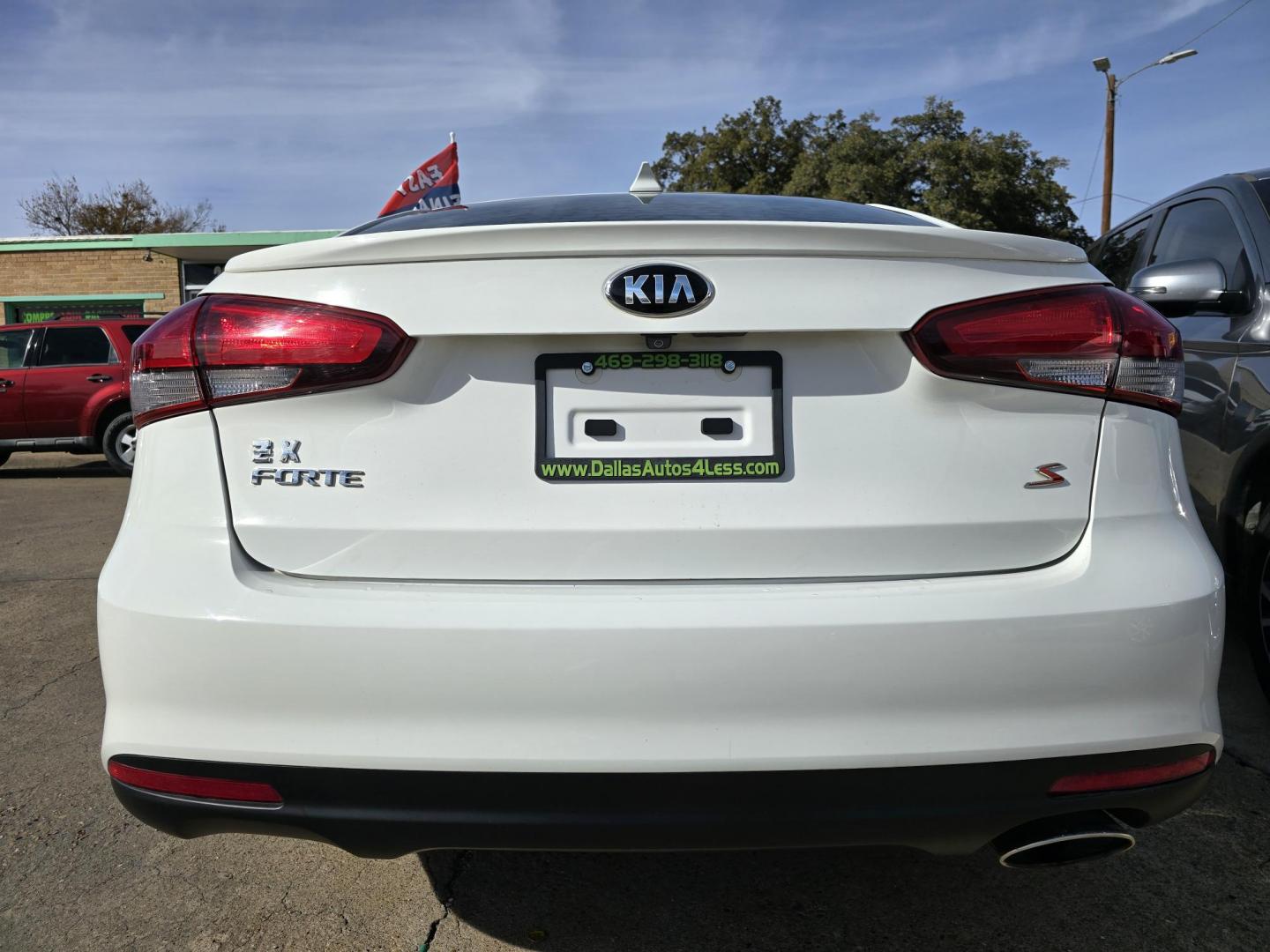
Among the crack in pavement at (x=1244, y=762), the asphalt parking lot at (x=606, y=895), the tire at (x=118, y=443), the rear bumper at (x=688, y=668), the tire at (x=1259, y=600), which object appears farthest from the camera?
the tire at (x=118, y=443)

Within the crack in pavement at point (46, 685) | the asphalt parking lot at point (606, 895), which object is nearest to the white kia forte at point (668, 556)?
the asphalt parking lot at point (606, 895)

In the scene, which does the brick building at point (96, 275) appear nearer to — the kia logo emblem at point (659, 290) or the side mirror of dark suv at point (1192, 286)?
the side mirror of dark suv at point (1192, 286)

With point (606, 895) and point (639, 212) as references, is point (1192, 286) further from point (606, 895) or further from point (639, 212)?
point (606, 895)

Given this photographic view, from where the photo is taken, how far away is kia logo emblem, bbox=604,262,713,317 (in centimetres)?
153

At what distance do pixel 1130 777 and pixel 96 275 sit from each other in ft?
91.3

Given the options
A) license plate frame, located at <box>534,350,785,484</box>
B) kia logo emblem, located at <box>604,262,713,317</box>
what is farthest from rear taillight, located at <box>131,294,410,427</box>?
kia logo emblem, located at <box>604,262,713,317</box>

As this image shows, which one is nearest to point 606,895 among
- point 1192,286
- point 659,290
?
point 659,290

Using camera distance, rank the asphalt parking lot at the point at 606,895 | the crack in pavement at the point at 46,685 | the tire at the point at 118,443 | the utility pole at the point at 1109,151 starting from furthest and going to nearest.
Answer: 1. the utility pole at the point at 1109,151
2. the tire at the point at 118,443
3. the crack in pavement at the point at 46,685
4. the asphalt parking lot at the point at 606,895

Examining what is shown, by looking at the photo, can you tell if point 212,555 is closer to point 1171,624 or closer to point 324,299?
point 324,299

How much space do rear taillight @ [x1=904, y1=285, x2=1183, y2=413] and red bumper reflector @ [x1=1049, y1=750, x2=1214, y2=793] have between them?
597 mm

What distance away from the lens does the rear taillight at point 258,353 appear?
5.12 feet

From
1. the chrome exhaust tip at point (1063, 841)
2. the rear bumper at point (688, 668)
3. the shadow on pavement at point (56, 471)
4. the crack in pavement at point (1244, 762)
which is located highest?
the rear bumper at point (688, 668)

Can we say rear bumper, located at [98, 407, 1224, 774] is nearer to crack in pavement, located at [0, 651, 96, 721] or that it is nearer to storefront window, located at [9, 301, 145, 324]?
crack in pavement, located at [0, 651, 96, 721]

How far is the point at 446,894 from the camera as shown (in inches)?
85.0
